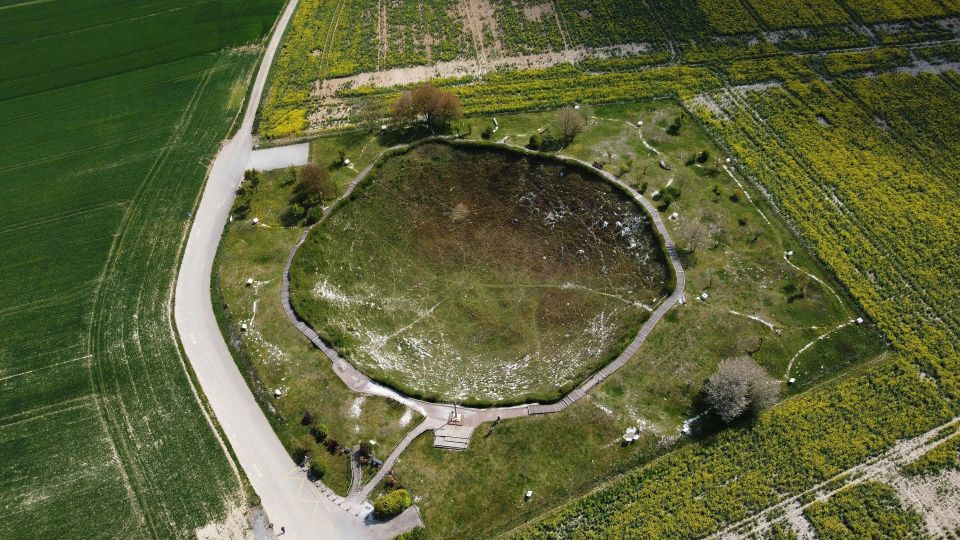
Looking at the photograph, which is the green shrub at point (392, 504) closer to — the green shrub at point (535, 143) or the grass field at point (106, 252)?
the grass field at point (106, 252)

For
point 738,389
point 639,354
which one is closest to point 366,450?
point 639,354

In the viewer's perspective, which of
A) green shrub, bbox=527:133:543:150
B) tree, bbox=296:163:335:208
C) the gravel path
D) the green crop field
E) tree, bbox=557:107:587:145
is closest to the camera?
the gravel path

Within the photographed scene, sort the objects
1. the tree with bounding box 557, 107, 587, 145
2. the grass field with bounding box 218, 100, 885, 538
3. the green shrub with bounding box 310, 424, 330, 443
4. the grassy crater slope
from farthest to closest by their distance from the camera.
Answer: the tree with bounding box 557, 107, 587, 145
the grassy crater slope
the green shrub with bounding box 310, 424, 330, 443
the grass field with bounding box 218, 100, 885, 538

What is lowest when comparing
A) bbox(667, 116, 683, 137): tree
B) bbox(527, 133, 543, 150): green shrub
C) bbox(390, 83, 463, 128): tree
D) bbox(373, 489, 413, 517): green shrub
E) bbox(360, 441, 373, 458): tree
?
bbox(373, 489, 413, 517): green shrub

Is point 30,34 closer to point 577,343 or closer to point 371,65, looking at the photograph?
point 371,65

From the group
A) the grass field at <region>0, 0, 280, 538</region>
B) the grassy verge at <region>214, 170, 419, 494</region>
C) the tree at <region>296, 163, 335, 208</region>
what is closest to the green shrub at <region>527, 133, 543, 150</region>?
the tree at <region>296, 163, 335, 208</region>

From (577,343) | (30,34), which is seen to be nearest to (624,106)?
(577,343)

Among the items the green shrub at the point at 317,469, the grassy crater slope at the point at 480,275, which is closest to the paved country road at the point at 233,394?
the green shrub at the point at 317,469

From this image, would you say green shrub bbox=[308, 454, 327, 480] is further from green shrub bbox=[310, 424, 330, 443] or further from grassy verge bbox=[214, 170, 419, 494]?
green shrub bbox=[310, 424, 330, 443]
